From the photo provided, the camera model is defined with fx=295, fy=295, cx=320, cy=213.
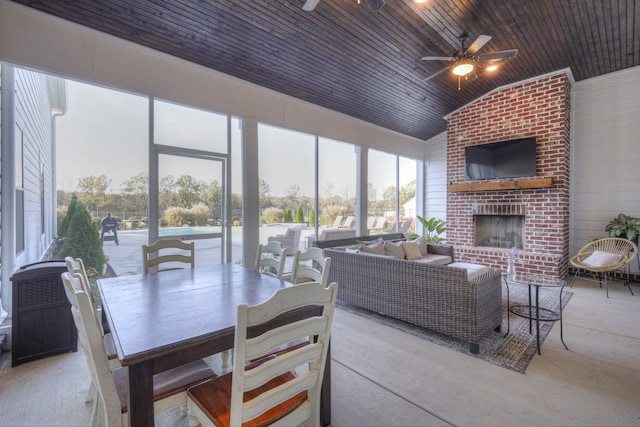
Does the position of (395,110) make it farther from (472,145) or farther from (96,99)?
(96,99)

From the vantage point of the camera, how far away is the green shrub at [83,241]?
10.8 feet

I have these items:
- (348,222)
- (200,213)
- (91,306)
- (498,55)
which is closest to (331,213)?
(348,222)

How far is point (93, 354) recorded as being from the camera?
1.19 m

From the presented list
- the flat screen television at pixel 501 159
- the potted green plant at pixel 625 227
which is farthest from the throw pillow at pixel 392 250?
the potted green plant at pixel 625 227

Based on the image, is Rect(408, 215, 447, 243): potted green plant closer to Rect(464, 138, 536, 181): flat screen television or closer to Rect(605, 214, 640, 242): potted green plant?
Rect(464, 138, 536, 181): flat screen television

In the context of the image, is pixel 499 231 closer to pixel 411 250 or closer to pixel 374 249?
pixel 411 250

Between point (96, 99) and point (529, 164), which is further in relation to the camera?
point (529, 164)

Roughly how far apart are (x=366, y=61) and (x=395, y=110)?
1953 millimetres

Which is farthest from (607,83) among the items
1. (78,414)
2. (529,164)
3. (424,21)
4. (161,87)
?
(78,414)

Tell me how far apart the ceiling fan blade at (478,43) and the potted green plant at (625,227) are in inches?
150

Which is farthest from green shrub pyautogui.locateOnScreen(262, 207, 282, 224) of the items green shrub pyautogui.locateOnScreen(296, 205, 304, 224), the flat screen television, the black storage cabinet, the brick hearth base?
the flat screen television

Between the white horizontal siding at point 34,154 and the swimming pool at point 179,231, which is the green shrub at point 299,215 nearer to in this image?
the swimming pool at point 179,231


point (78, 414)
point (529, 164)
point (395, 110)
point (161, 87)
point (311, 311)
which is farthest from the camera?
point (395, 110)

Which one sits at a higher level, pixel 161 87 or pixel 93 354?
pixel 161 87
